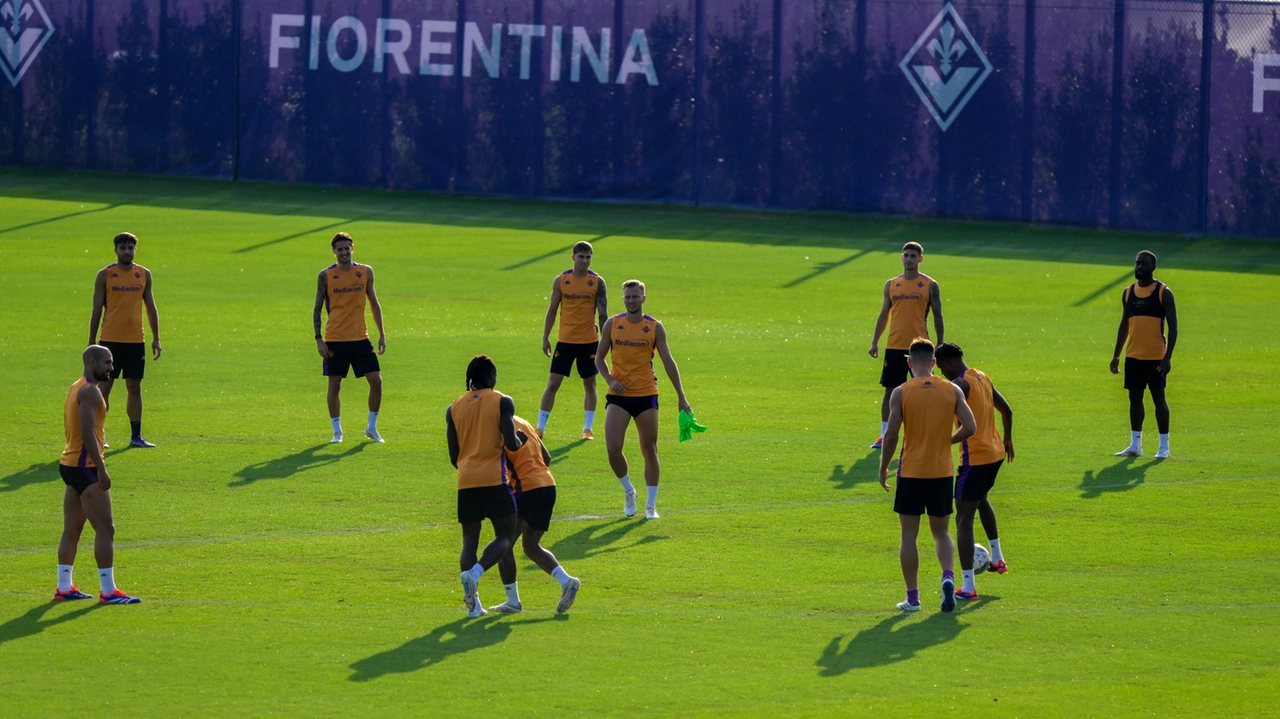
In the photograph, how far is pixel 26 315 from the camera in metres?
25.5

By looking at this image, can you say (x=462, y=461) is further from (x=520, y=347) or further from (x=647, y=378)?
(x=520, y=347)

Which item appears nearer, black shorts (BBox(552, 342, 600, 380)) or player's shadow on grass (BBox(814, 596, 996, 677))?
player's shadow on grass (BBox(814, 596, 996, 677))

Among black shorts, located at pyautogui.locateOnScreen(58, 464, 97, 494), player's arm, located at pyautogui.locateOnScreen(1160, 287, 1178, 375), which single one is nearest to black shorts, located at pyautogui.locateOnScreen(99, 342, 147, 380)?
black shorts, located at pyautogui.locateOnScreen(58, 464, 97, 494)

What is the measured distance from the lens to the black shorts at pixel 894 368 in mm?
17391

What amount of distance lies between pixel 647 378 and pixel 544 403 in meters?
3.87

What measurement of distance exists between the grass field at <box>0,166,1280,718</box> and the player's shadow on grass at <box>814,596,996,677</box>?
1.3 inches

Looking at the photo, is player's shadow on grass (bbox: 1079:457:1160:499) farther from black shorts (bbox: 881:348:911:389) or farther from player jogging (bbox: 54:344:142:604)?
player jogging (bbox: 54:344:142:604)

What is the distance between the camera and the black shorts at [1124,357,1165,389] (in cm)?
1731

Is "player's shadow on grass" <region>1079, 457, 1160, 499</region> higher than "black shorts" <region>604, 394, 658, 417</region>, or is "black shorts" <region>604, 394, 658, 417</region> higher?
"black shorts" <region>604, 394, 658, 417</region>

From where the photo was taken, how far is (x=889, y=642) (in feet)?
35.3

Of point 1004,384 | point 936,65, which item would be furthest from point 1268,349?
point 936,65

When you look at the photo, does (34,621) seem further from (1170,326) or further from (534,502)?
(1170,326)

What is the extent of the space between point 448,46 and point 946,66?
12500 millimetres

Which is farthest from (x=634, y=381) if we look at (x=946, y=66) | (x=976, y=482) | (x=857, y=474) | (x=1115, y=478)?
(x=946, y=66)
